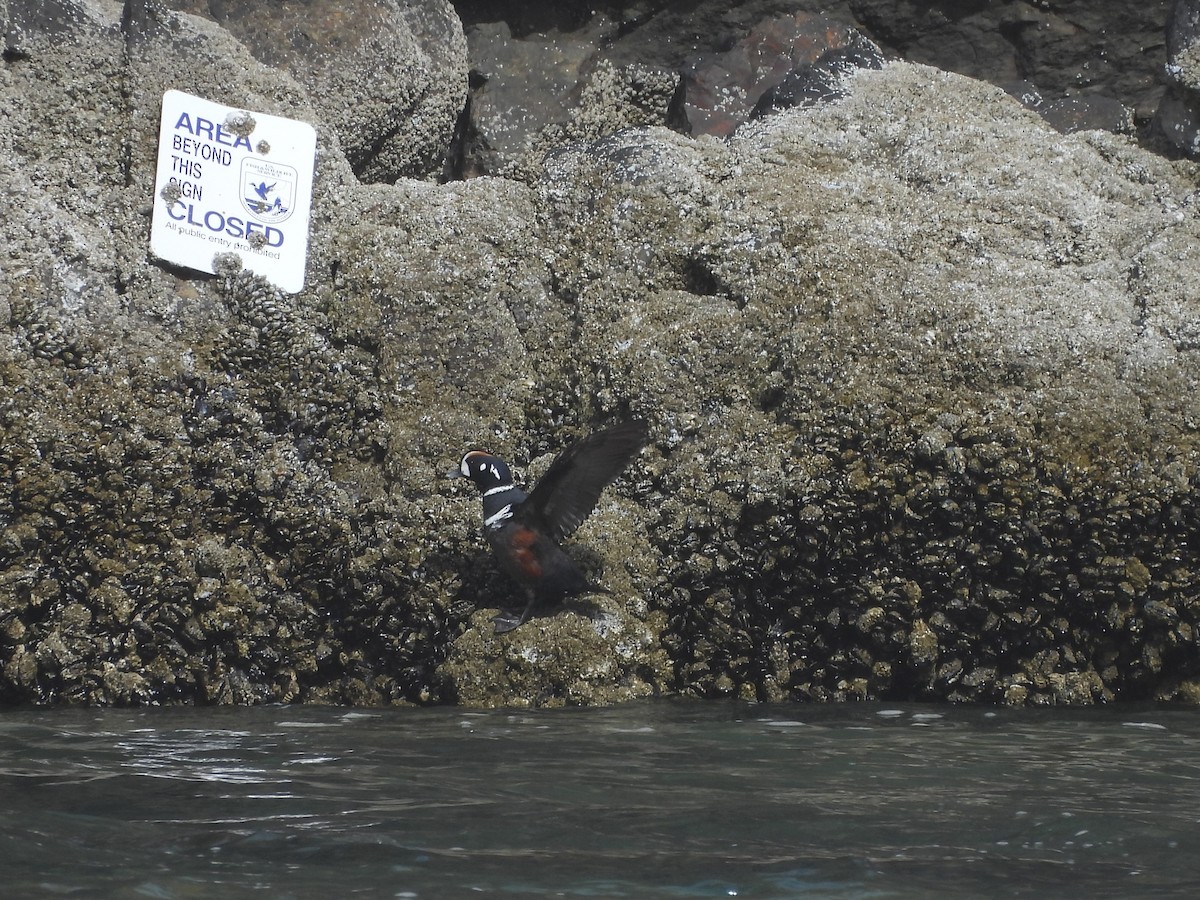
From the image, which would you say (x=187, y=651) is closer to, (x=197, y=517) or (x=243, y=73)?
(x=197, y=517)

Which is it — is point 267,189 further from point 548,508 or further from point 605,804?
point 605,804

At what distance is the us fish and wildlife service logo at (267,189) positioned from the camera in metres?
6.59

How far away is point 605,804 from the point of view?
383 cm

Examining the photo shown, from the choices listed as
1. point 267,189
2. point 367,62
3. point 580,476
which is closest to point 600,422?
point 580,476

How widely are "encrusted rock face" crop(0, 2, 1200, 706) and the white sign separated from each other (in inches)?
3.8

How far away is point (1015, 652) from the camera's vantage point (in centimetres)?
574

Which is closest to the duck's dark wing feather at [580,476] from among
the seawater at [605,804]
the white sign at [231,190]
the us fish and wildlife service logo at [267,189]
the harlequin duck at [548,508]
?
the harlequin duck at [548,508]

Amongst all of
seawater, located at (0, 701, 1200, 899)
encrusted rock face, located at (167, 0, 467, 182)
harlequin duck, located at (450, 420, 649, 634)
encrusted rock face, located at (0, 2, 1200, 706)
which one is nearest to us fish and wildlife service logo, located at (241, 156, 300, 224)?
encrusted rock face, located at (0, 2, 1200, 706)

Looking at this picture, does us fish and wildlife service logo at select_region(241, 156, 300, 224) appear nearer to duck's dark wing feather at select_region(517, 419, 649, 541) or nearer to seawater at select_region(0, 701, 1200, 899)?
duck's dark wing feather at select_region(517, 419, 649, 541)

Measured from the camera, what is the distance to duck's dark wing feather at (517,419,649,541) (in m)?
5.60

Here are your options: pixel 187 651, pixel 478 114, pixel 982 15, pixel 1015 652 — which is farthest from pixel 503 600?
pixel 982 15

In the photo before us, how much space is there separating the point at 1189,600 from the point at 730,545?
6.16 ft

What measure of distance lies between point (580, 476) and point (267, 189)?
2.26m

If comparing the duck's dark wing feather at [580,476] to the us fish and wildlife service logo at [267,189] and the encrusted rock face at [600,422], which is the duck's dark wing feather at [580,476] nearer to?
the encrusted rock face at [600,422]
